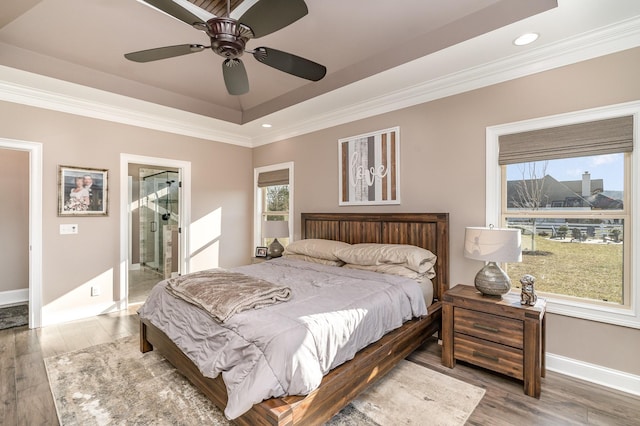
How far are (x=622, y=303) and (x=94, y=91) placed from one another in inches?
216

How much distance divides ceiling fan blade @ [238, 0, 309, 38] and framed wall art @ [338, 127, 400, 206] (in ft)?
6.49

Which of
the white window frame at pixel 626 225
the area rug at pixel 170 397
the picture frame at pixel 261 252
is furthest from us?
the picture frame at pixel 261 252

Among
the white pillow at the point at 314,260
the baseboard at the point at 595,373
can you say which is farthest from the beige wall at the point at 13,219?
the baseboard at the point at 595,373

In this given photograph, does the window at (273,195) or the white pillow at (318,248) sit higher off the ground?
the window at (273,195)

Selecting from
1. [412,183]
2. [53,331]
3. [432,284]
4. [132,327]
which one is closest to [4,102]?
[53,331]

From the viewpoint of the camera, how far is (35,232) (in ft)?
11.1

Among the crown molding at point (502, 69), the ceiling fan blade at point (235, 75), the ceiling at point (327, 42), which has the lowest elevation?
the ceiling fan blade at point (235, 75)

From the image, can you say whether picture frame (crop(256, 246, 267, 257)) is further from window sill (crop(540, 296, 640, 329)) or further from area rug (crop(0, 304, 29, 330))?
window sill (crop(540, 296, 640, 329))

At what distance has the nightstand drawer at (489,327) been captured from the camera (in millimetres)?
2178

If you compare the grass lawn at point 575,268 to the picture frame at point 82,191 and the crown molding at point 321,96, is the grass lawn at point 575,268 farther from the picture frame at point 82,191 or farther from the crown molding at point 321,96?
the picture frame at point 82,191

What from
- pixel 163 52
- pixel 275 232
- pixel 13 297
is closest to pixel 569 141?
pixel 163 52

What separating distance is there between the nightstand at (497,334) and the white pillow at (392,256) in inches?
16.1

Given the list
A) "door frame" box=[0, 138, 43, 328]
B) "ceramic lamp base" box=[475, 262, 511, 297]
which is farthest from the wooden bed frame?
"door frame" box=[0, 138, 43, 328]

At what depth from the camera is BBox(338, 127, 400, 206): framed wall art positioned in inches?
138
